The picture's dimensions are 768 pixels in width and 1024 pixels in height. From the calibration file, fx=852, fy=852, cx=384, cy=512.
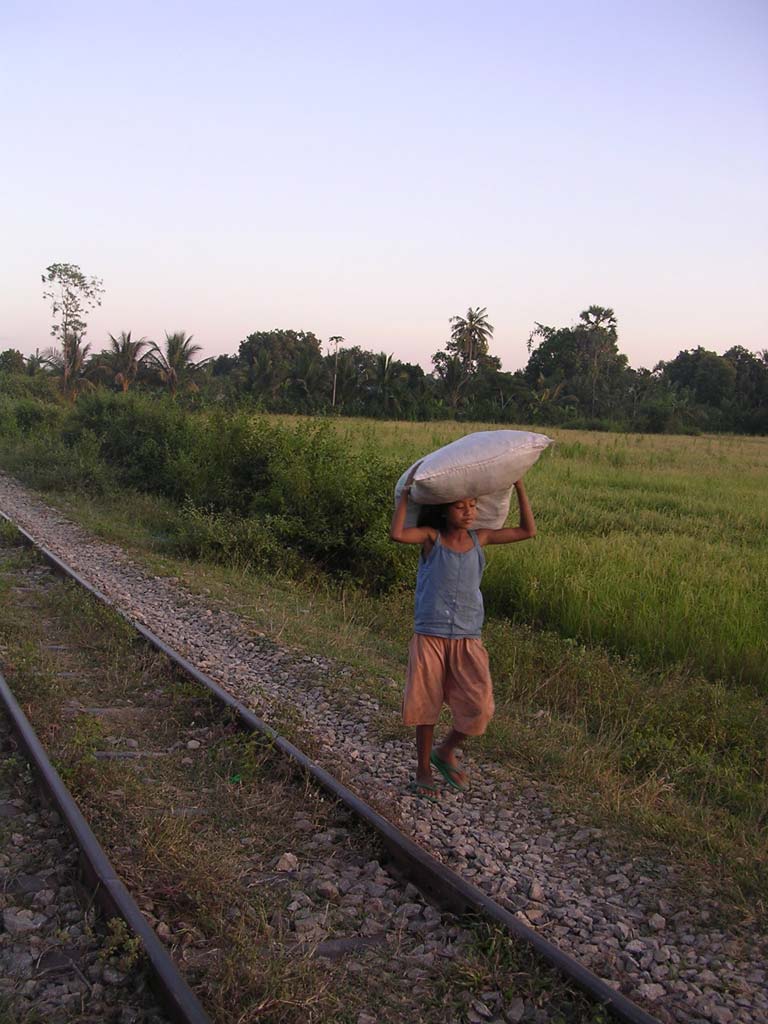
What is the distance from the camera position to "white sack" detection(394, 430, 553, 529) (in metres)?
3.82

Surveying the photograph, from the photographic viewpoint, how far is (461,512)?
4.00m

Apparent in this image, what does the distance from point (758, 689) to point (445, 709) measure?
2.56m

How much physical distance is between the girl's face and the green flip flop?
1221mm

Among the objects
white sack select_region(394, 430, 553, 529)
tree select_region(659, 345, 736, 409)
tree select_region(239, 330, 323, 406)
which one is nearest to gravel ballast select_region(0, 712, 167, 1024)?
white sack select_region(394, 430, 553, 529)

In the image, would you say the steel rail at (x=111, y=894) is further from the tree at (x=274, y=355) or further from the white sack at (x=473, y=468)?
the tree at (x=274, y=355)

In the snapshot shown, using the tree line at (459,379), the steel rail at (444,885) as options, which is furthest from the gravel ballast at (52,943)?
the tree line at (459,379)

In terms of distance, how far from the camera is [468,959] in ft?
9.58

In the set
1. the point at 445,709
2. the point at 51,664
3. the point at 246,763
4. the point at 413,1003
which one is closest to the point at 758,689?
the point at 445,709

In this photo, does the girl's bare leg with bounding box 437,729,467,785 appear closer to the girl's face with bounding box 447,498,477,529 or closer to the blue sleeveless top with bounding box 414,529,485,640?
the blue sleeveless top with bounding box 414,529,485,640

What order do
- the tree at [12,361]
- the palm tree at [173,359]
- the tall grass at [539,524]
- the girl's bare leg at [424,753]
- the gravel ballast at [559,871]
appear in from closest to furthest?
the gravel ballast at [559,871]
the girl's bare leg at [424,753]
the tall grass at [539,524]
the palm tree at [173,359]
the tree at [12,361]

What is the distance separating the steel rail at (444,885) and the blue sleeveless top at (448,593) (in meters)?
0.87

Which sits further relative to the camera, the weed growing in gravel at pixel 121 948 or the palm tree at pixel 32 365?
the palm tree at pixel 32 365

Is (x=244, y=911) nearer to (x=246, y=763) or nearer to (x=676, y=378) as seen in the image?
(x=246, y=763)

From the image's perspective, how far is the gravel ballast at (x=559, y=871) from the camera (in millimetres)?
2938
